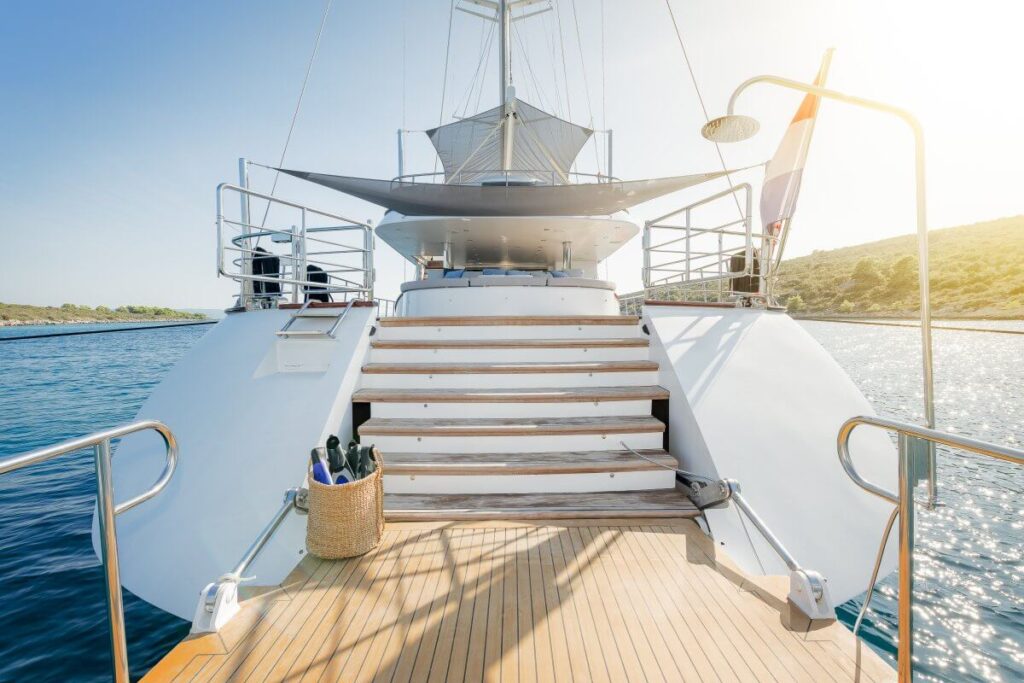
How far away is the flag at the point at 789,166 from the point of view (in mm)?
5117

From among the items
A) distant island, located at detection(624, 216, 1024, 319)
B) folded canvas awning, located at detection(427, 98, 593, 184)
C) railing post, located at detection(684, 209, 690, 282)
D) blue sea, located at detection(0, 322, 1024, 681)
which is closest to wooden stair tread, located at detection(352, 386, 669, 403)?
blue sea, located at detection(0, 322, 1024, 681)

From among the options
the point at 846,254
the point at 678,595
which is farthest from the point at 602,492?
the point at 846,254

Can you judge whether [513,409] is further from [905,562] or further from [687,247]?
[687,247]

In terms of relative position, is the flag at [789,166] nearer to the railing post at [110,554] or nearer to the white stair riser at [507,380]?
the white stair riser at [507,380]

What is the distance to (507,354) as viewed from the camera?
3.60 metres

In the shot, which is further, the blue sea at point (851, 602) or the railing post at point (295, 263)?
the railing post at point (295, 263)

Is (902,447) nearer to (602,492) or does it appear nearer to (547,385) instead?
(602,492)

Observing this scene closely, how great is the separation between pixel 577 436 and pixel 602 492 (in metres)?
0.40

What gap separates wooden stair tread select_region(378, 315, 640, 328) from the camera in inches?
149

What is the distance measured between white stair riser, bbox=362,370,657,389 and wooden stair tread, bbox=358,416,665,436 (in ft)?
1.15

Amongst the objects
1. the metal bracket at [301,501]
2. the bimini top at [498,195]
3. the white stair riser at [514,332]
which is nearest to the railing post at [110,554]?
the metal bracket at [301,501]

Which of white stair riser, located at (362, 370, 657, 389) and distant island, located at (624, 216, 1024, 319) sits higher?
distant island, located at (624, 216, 1024, 319)

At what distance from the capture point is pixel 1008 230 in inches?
1383

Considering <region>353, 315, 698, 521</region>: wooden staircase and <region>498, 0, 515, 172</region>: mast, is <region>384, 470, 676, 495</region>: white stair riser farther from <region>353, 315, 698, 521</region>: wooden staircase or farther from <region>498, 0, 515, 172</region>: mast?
<region>498, 0, 515, 172</region>: mast
